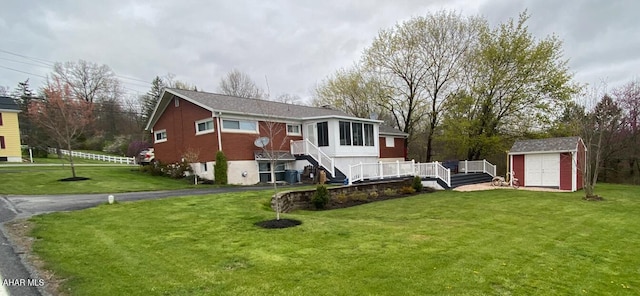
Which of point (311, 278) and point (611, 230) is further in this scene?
point (611, 230)

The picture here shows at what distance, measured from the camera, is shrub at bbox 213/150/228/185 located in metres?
17.8

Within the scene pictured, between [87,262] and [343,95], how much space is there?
1169 inches

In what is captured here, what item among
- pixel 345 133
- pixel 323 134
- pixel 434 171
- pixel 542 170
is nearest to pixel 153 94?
pixel 323 134

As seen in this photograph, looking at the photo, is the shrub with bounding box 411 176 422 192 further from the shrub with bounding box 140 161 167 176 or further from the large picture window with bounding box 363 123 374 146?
the shrub with bounding box 140 161 167 176

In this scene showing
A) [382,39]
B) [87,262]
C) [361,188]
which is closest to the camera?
[87,262]

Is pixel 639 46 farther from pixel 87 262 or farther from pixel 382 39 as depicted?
pixel 87 262

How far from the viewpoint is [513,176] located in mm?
18812

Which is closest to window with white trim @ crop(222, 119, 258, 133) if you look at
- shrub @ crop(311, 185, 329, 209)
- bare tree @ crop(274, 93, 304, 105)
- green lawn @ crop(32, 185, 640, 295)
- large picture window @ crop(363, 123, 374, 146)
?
large picture window @ crop(363, 123, 374, 146)

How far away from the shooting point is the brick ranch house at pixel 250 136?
1852 centimetres

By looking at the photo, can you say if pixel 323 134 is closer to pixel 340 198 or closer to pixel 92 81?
pixel 340 198

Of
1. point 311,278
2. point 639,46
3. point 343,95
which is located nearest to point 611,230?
point 311,278

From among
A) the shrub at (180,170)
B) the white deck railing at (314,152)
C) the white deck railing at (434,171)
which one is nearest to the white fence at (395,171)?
the white deck railing at (434,171)

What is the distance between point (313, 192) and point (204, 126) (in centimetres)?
944

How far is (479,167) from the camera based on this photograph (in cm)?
2345
